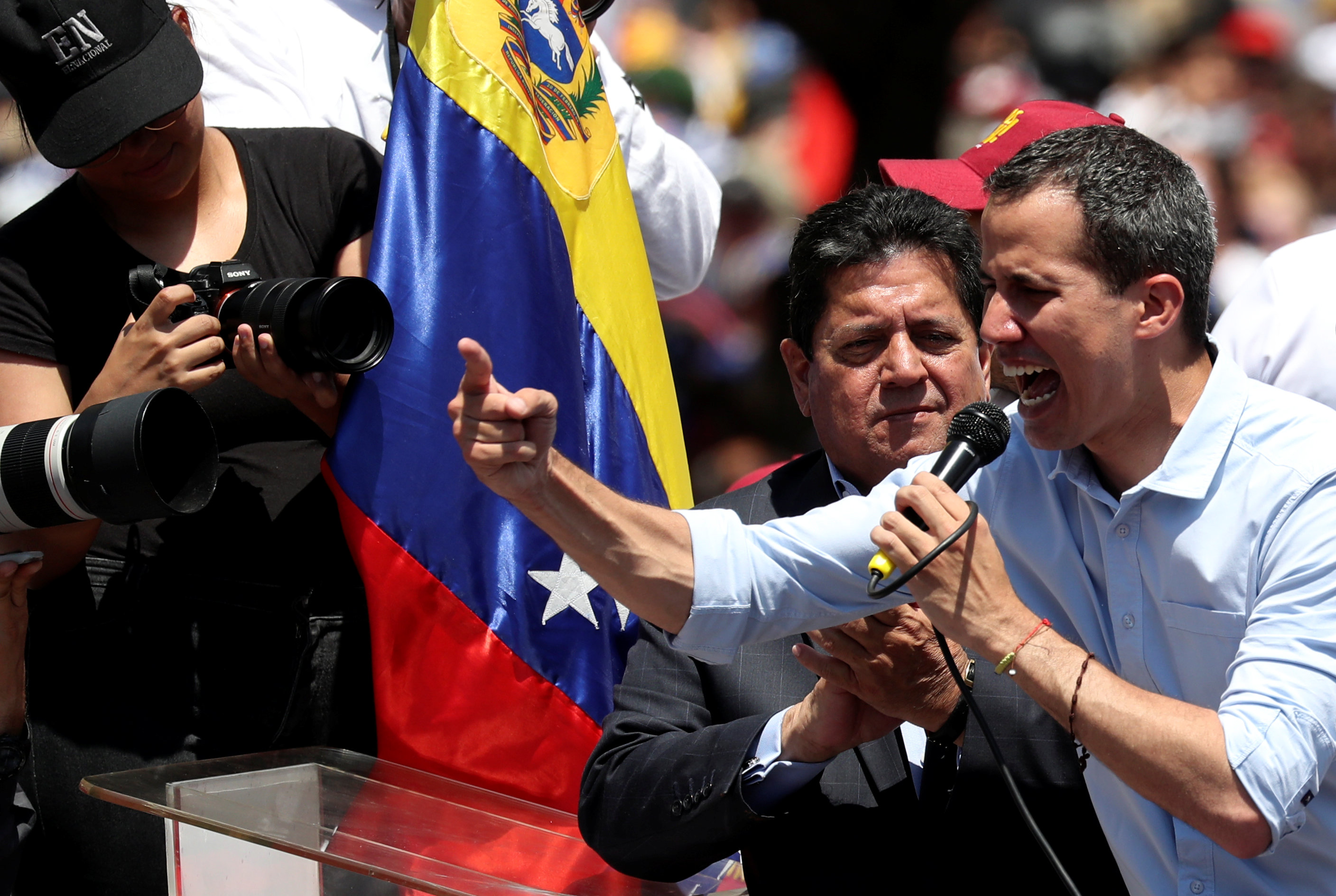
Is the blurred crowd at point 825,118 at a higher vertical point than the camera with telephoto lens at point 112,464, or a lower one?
lower

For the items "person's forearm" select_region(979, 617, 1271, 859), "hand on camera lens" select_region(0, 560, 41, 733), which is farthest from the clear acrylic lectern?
"person's forearm" select_region(979, 617, 1271, 859)

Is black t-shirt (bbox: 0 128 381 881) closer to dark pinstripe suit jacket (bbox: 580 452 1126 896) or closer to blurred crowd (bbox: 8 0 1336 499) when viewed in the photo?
dark pinstripe suit jacket (bbox: 580 452 1126 896)

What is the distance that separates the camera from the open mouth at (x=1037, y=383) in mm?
1977

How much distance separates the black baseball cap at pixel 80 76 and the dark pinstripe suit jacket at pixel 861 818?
1443 millimetres

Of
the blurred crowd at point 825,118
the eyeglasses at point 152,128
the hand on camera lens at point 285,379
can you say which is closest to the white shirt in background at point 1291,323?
the hand on camera lens at point 285,379

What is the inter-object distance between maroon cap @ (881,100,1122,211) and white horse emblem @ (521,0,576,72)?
2.61 ft

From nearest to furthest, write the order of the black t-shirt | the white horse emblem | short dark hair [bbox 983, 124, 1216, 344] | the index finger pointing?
the index finger pointing → short dark hair [bbox 983, 124, 1216, 344] → the black t-shirt → the white horse emblem

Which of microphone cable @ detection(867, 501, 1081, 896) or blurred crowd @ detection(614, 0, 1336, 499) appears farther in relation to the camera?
blurred crowd @ detection(614, 0, 1336, 499)

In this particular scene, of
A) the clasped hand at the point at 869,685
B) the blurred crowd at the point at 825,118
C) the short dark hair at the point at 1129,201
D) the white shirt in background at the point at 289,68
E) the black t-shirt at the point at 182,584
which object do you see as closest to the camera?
the short dark hair at the point at 1129,201

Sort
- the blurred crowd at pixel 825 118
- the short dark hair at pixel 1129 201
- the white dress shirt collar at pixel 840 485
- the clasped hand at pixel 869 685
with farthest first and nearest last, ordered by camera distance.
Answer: the blurred crowd at pixel 825 118 → the white dress shirt collar at pixel 840 485 → the clasped hand at pixel 869 685 → the short dark hair at pixel 1129 201

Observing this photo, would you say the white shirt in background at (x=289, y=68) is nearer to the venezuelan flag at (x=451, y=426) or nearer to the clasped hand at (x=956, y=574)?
the venezuelan flag at (x=451, y=426)

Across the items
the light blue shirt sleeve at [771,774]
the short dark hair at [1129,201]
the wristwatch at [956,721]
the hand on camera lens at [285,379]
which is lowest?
the light blue shirt sleeve at [771,774]

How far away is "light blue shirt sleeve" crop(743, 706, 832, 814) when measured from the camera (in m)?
2.20

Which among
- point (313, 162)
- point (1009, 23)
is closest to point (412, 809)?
point (313, 162)
